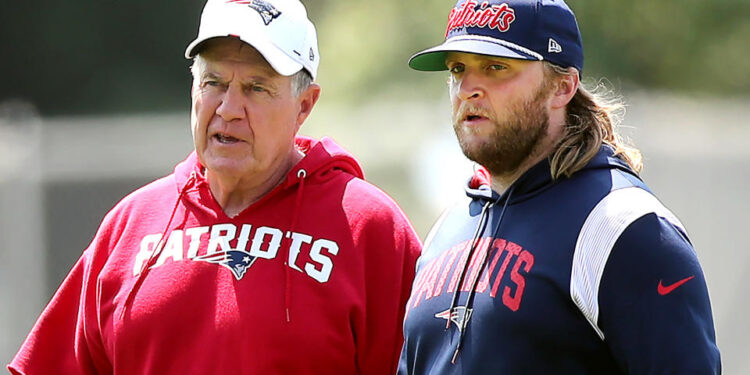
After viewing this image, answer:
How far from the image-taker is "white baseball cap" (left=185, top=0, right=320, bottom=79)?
3686mm

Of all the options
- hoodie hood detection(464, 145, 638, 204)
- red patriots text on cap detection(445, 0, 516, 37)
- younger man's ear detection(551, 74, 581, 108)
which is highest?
red patriots text on cap detection(445, 0, 516, 37)

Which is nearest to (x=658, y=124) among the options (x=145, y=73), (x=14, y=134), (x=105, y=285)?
(x=14, y=134)

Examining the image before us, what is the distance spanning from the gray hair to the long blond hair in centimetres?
87

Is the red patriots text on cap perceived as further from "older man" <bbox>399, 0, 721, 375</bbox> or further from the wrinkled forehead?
the wrinkled forehead

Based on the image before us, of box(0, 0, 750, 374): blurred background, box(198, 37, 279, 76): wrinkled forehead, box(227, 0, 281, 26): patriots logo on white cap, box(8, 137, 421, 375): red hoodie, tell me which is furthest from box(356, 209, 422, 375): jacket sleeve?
box(0, 0, 750, 374): blurred background

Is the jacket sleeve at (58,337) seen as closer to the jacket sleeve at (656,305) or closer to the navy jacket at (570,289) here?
the navy jacket at (570,289)

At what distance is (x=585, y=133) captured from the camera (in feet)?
10.9

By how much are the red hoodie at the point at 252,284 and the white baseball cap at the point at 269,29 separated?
325mm

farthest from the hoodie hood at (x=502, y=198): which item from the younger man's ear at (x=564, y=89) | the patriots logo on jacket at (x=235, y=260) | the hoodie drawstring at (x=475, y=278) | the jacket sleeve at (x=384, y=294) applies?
the patriots logo on jacket at (x=235, y=260)

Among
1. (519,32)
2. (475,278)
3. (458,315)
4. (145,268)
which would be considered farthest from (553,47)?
(145,268)

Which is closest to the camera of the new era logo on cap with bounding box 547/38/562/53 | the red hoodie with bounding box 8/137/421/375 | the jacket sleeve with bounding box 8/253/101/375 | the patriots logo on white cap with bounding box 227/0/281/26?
the new era logo on cap with bounding box 547/38/562/53

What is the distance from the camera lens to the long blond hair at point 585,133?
3.23 meters

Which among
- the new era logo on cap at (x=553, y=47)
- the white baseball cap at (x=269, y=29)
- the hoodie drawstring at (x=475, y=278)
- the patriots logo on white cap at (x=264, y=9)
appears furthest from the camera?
the patriots logo on white cap at (x=264, y=9)

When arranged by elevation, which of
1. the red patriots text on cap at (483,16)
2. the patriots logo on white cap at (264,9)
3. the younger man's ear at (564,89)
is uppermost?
the red patriots text on cap at (483,16)
